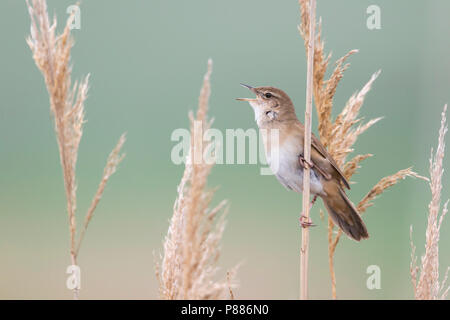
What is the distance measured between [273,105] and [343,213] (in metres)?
0.48

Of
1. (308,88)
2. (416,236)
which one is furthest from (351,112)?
(416,236)

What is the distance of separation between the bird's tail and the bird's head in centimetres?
32

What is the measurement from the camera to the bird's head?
179 centimetres

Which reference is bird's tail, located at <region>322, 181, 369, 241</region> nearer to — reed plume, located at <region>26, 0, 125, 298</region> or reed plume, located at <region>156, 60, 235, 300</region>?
reed plume, located at <region>156, 60, 235, 300</region>

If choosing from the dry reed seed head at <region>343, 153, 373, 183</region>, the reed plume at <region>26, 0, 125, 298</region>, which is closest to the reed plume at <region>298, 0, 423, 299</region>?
the dry reed seed head at <region>343, 153, 373, 183</region>

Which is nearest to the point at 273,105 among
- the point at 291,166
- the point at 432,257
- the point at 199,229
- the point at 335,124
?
the point at 291,166

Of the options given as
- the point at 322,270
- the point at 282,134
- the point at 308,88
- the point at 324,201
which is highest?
the point at 308,88

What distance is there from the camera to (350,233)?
1604mm

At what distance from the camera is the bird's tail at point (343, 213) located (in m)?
1.61

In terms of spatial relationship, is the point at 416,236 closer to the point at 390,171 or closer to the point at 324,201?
Result: the point at 390,171

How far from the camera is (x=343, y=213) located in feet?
5.39

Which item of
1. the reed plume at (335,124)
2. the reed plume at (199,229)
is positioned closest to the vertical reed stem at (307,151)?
the reed plume at (335,124)

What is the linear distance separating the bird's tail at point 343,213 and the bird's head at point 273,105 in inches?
12.6
